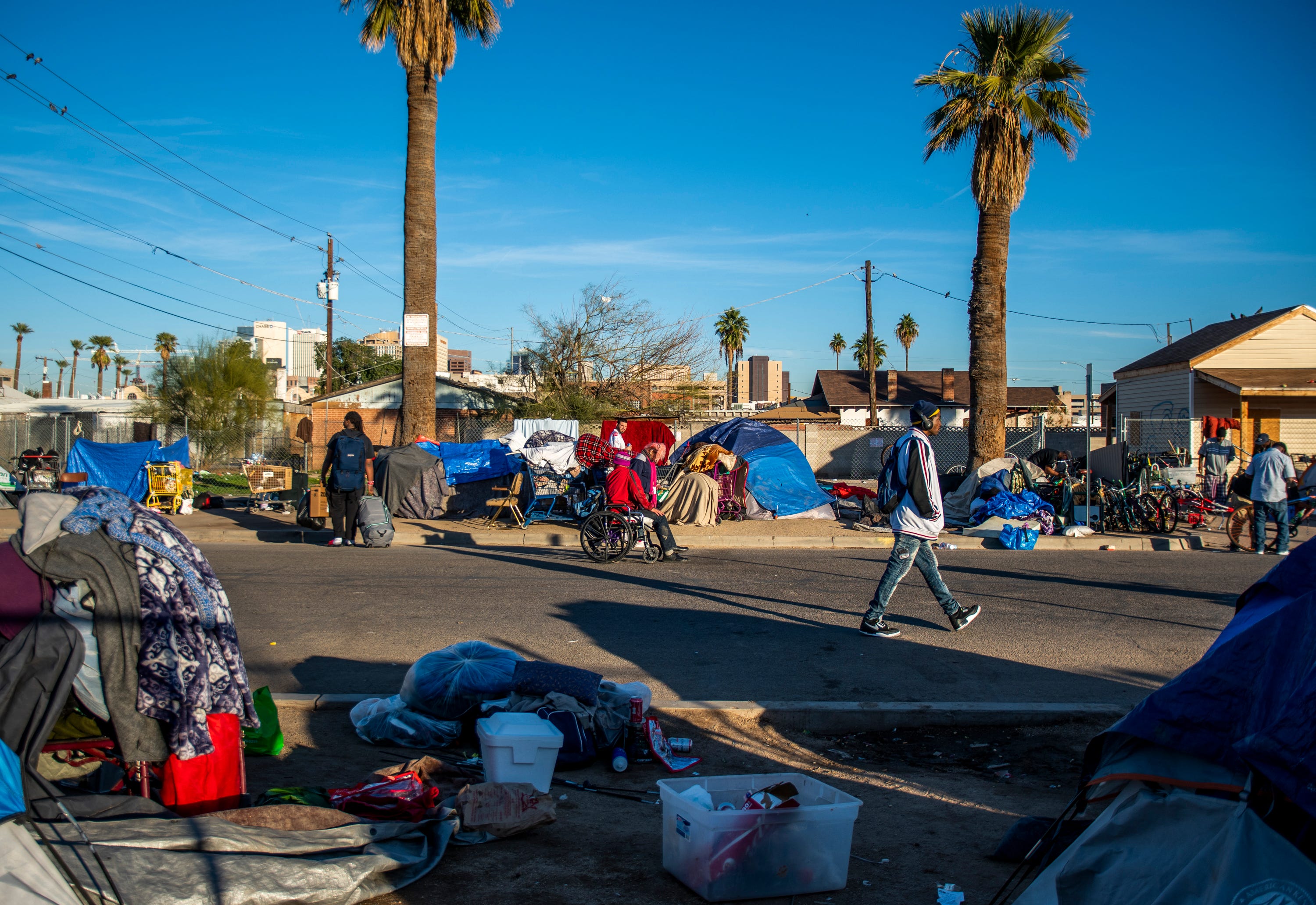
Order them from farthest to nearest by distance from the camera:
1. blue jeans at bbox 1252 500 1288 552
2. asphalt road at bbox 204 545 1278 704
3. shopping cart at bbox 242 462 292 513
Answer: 1. shopping cart at bbox 242 462 292 513
2. blue jeans at bbox 1252 500 1288 552
3. asphalt road at bbox 204 545 1278 704

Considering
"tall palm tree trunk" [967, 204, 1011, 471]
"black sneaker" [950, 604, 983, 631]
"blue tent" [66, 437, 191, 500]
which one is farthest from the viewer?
"tall palm tree trunk" [967, 204, 1011, 471]

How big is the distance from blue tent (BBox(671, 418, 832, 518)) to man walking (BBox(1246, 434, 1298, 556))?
7.52m

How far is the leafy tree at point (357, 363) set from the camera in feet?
177

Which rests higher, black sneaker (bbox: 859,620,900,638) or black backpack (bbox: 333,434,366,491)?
black backpack (bbox: 333,434,366,491)

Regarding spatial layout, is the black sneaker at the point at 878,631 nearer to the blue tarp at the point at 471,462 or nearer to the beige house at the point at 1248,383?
the blue tarp at the point at 471,462

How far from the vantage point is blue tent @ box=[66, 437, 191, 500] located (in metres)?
17.4

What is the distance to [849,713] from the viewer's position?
5648mm

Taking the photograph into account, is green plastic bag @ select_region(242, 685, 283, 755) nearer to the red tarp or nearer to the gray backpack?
the gray backpack

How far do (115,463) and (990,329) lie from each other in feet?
57.7

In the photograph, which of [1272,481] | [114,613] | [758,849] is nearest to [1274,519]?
[1272,481]

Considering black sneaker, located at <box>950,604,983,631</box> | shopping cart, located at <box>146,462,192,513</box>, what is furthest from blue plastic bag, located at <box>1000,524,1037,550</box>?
shopping cart, located at <box>146,462,192,513</box>

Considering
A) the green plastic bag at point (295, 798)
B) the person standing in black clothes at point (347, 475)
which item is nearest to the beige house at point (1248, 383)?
the person standing in black clothes at point (347, 475)

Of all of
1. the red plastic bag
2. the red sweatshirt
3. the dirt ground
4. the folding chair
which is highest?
the red sweatshirt

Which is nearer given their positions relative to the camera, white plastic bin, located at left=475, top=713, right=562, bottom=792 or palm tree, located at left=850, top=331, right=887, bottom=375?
white plastic bin, located at left=475, top=713, right=562, bottom=792
